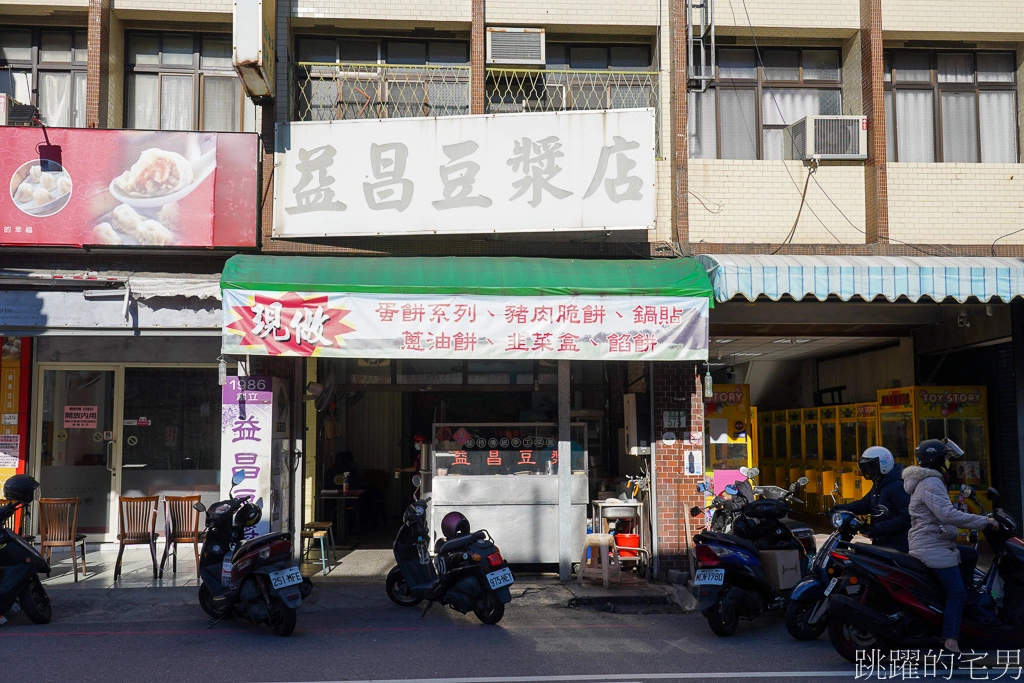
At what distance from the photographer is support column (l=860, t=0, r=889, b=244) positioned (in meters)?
11.9

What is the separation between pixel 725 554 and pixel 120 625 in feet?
19.5

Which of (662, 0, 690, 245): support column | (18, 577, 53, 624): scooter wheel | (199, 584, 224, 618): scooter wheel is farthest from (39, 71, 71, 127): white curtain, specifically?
(662, 0, 690, 245): support column

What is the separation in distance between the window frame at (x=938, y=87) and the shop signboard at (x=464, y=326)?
507 cm

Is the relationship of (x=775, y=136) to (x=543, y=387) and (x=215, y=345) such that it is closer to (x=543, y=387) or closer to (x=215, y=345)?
(x=543, y=387)

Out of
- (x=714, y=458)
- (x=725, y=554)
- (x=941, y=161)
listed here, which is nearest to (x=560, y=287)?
Result: (x=725, y=554)

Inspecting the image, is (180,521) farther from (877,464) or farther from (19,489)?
(877,464)

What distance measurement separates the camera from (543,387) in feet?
39.5

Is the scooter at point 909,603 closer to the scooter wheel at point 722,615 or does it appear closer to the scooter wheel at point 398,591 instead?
the scooter wheel at point 722,615

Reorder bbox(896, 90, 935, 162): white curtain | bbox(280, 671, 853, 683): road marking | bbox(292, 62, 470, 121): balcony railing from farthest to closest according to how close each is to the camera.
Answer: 1. bbox(896, 90, 935, 162): white curtain
2. bbox(292, 62, 470, 121): balcony railing
3. bbox(280, 671, 853, 683): road marking

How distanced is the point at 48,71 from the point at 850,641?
12.0 meters

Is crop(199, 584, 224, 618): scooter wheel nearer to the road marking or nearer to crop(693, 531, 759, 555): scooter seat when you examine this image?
the road marking

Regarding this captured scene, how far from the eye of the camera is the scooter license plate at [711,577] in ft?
26.6

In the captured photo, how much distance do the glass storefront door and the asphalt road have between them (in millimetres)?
3160

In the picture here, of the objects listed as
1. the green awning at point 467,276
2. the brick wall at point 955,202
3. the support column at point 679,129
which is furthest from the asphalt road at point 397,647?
the brick wall at point 955,202
